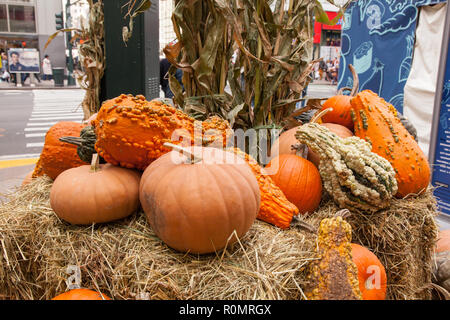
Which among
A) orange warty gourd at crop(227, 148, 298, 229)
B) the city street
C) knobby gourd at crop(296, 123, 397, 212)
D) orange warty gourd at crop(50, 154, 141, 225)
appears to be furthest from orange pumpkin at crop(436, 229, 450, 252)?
the city street

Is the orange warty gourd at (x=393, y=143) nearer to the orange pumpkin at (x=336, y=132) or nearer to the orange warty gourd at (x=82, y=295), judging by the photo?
the orange pumpkin at (x=336, y=132)

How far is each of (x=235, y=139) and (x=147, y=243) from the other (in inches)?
42.5

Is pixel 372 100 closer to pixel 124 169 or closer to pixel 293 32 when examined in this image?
pixel 293 32

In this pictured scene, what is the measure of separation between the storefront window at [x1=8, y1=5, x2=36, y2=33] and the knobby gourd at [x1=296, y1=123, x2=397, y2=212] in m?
31.9

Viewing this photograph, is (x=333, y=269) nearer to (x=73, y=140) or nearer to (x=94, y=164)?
(x=94, y=164)

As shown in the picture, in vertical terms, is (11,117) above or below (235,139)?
below

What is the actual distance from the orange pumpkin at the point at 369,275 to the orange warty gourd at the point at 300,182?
0.40m

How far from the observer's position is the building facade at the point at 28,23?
2653cm

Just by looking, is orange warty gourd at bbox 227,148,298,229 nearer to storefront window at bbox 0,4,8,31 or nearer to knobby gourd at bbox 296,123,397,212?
knobby gourd at bbox 296,123,397,212

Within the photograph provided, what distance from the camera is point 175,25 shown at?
229 centimetres

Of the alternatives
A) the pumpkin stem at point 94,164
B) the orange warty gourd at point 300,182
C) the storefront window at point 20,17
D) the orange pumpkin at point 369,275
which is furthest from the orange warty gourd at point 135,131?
the storefront window at point 20,17

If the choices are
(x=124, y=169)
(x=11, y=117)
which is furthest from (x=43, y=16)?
(x=124, y=169)

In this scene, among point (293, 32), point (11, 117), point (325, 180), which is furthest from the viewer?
point (11, 117)

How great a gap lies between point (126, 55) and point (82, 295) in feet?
7.95
